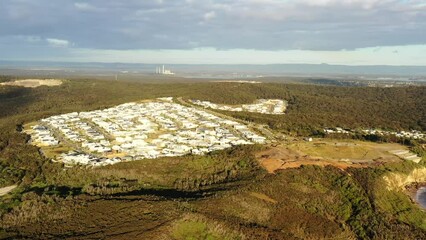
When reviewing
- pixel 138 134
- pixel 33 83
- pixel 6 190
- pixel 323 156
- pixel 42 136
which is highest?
pixel 33 83

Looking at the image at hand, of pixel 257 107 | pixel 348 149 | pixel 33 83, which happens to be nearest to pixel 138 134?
pixel 348 149

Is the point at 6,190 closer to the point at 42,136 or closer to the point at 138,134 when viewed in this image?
the point at 42,136

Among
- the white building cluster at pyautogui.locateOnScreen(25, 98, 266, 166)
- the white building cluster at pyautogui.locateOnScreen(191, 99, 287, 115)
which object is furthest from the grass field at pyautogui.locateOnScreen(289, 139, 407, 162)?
the white building cluster at pyautogui.locateOnScreen(191, 99, 287, 115)

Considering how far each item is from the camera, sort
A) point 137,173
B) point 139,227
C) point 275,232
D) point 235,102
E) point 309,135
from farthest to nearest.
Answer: point 235,102 → point 309,135 → point 137,173 → point 275,232 → point 139,227

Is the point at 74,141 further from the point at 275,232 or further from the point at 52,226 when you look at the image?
the point at 275,232

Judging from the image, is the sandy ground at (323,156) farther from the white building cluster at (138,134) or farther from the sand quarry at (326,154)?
the white building cluster at (138,134)

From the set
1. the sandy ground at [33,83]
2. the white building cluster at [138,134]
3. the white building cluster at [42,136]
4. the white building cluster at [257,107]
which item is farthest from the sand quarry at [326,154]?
the sandy ground at [33,83]

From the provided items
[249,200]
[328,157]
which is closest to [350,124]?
[328,157]
